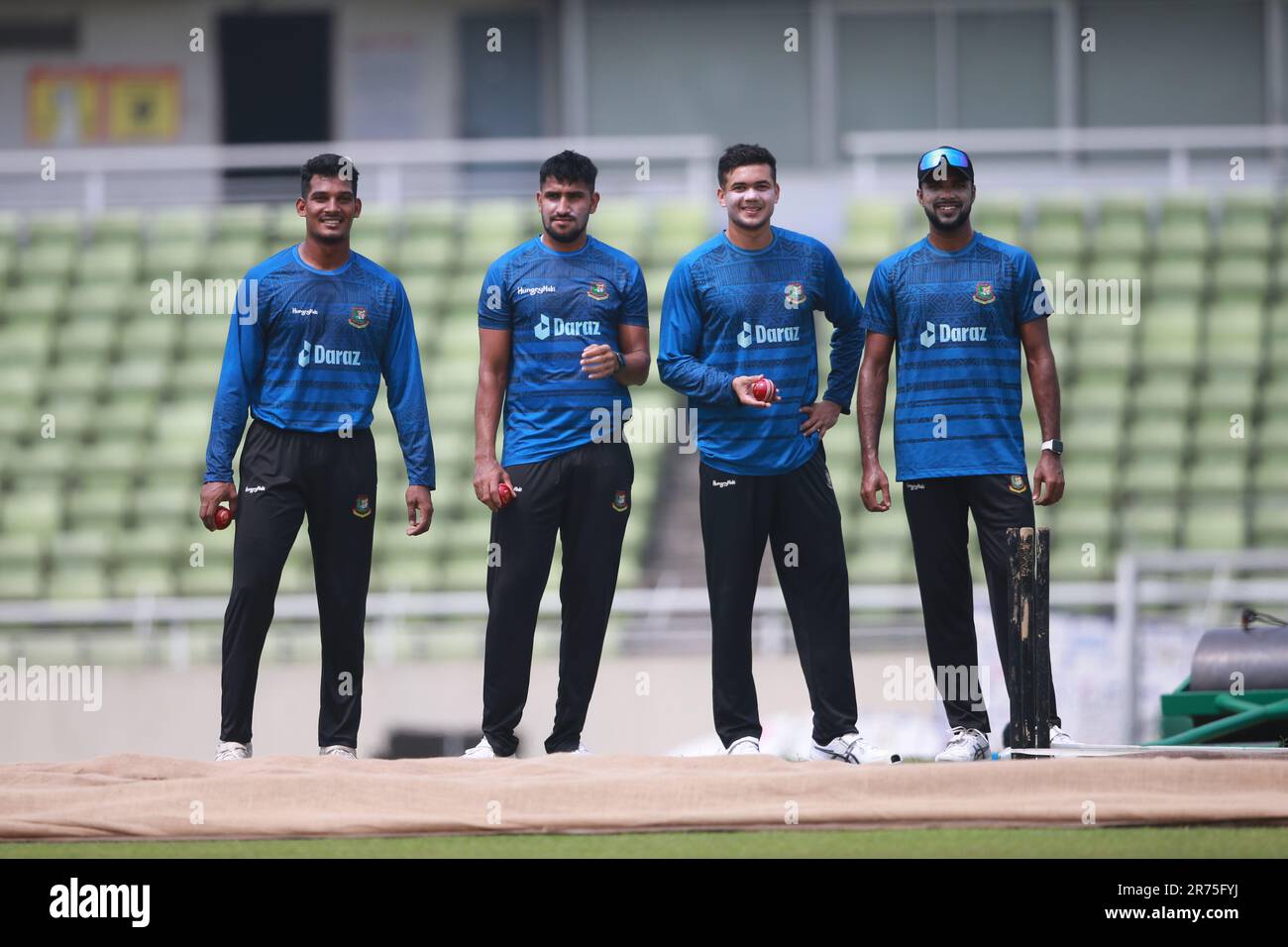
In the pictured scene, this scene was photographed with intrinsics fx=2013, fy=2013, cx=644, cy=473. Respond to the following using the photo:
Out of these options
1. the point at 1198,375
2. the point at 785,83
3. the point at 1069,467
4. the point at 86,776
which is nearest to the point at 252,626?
the point at 86,776

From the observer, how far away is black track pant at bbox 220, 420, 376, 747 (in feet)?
24.2

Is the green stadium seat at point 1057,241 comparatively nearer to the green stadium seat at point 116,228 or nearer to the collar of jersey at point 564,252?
the green stadium seat at point 116,228

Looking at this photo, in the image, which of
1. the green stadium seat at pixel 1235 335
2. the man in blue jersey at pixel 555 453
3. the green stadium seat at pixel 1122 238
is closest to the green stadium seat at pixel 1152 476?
the green stadium seat at pixel 1235 335

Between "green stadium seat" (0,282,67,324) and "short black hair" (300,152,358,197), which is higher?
"green stadium seat" (0,282,67,324)

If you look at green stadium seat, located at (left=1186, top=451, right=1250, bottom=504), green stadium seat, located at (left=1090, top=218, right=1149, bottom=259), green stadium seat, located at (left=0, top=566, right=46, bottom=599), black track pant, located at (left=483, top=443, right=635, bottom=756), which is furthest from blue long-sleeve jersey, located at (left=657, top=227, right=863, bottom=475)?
green stadium seat, located at (left=1090, top=218, right=1149, bottom=259)

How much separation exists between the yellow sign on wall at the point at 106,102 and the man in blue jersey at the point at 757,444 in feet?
45.0

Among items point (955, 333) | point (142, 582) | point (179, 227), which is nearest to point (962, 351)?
point (955, 333)

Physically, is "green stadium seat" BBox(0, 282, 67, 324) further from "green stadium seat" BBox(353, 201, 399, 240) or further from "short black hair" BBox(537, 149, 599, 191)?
"short black hair" BBox(537, 149, 599, 191)

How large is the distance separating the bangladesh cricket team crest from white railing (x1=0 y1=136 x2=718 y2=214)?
8650 mm

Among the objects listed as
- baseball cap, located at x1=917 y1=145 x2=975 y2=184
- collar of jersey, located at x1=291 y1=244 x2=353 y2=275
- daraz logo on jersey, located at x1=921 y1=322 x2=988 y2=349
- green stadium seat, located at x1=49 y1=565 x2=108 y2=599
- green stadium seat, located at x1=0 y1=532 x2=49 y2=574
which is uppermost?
baseball cap, located at x1=917 y1=145 x2=975 y2=184

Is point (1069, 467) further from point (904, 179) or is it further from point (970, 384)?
point (970, 384)

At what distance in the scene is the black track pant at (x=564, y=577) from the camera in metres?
7.39

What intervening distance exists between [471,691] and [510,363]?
5.52 m

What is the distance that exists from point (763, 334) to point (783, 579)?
909 millimetres
